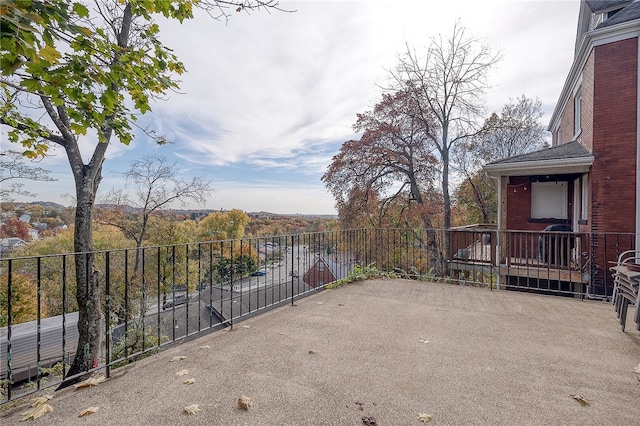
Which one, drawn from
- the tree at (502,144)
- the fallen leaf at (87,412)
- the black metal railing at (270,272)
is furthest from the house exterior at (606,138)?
the tree at (502,144)

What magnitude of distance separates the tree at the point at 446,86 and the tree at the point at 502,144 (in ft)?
13.8

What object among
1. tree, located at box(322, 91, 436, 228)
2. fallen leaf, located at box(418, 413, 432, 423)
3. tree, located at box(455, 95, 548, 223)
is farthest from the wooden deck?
tree, located at box(455, 95, 548, 223)

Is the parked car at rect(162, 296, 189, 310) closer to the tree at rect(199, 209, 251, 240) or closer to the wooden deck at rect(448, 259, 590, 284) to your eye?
the wooden deck at rect(448, 259, 590, 284)

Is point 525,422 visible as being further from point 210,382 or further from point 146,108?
point 146,108

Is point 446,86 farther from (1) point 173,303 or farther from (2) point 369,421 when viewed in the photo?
(2) point 369,421

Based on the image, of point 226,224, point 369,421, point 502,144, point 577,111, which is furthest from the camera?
point 226,224

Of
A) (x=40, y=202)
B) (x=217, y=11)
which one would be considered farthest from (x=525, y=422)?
(x=40, y=202)

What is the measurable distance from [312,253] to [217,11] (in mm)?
3951

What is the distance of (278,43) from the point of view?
22.7 feet

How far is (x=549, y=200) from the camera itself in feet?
28.7

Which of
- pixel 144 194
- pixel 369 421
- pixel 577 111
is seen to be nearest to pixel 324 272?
pixel 369 421

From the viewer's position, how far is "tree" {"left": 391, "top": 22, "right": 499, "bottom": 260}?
12.0m

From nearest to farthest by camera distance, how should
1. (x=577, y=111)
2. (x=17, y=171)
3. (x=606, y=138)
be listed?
(x=606, y=138)
(x=17, y=171)
(x=577, y=111)

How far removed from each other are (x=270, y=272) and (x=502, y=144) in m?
17.1
